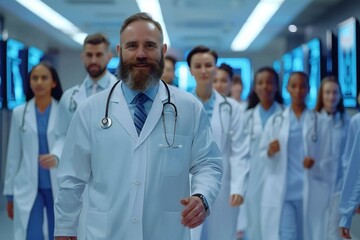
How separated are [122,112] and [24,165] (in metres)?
2.29

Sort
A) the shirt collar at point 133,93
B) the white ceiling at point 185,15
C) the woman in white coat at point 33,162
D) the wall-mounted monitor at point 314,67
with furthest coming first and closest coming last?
the white ceiling at point 185,15
the wall-mounted monitor at point 314,67
the woman in white coat at point 33,162
the shirt collar at point 133,93

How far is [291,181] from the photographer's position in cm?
470

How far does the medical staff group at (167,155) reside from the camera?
92.5 inches

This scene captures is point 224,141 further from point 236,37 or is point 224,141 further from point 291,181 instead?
point 236,37

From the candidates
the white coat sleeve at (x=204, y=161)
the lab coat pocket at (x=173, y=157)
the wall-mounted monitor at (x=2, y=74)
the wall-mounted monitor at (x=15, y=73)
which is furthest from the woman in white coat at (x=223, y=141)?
the wall-mounted monitor at (x=15, y=73)

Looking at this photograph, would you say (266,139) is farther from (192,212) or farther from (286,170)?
(192,212)

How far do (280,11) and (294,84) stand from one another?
4244 mm

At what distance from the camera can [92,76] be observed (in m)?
4.04

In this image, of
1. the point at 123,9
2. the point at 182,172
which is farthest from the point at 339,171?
the point at 123,9

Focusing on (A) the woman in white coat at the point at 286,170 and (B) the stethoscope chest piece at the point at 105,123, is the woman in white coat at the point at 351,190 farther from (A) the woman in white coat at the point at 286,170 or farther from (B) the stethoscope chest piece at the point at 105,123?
(A) the woman in white coat at the point at 286,170

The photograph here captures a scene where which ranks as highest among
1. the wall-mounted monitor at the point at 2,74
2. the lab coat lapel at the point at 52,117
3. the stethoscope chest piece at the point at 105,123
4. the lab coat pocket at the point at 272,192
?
the wall-mounted monitor at the point at 2,74

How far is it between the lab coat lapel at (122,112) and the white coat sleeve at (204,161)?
25 cm

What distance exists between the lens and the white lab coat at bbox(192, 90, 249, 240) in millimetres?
3967

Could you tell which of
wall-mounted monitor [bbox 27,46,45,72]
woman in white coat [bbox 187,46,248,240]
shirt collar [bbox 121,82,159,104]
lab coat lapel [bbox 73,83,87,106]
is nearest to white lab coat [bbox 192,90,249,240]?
Answer: woman in white coat [bbox 187,46,248,240]
